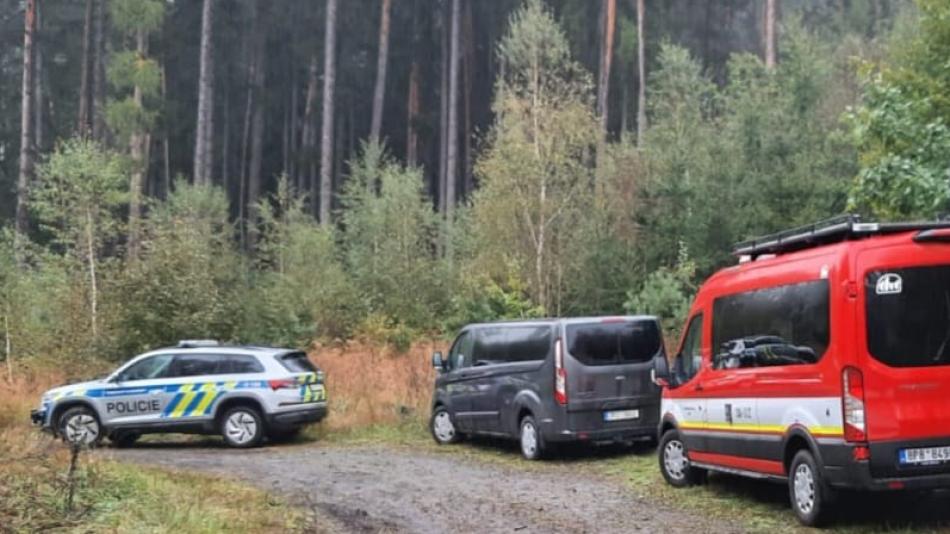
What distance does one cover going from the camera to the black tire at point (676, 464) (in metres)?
10.9

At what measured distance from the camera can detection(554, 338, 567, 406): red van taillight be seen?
13.3 meters

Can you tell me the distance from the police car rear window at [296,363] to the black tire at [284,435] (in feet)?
3.27

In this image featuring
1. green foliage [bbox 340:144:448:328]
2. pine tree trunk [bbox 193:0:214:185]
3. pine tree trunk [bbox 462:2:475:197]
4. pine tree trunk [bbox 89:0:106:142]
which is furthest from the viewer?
pine tree trunk [bbox 462:2:475:197]

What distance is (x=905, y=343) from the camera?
7.71 m

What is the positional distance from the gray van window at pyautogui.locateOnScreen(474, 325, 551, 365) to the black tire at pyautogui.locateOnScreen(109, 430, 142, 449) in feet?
21.1

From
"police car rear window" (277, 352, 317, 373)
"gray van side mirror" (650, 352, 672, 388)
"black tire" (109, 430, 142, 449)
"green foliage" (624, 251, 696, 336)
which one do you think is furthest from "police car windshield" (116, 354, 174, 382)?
"green foliage" (624, 251, 696, 336)

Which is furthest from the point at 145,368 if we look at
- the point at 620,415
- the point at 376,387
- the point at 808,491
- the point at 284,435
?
the point at 808,491

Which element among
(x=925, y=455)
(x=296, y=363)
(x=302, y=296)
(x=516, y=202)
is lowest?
(x=925, y=455)

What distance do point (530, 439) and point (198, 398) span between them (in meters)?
6.10

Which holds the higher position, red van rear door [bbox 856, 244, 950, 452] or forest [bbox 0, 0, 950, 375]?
forest [bbox 0, 0, 950, 375]

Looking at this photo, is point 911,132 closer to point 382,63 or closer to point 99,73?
→ point 382,63

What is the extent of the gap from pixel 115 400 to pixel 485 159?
1291 cm

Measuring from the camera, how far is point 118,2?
35.1m

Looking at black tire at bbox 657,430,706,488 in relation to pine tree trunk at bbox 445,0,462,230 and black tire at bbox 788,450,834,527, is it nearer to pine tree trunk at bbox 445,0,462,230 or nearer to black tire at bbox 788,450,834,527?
black tire at bbox 788,450,834,527
